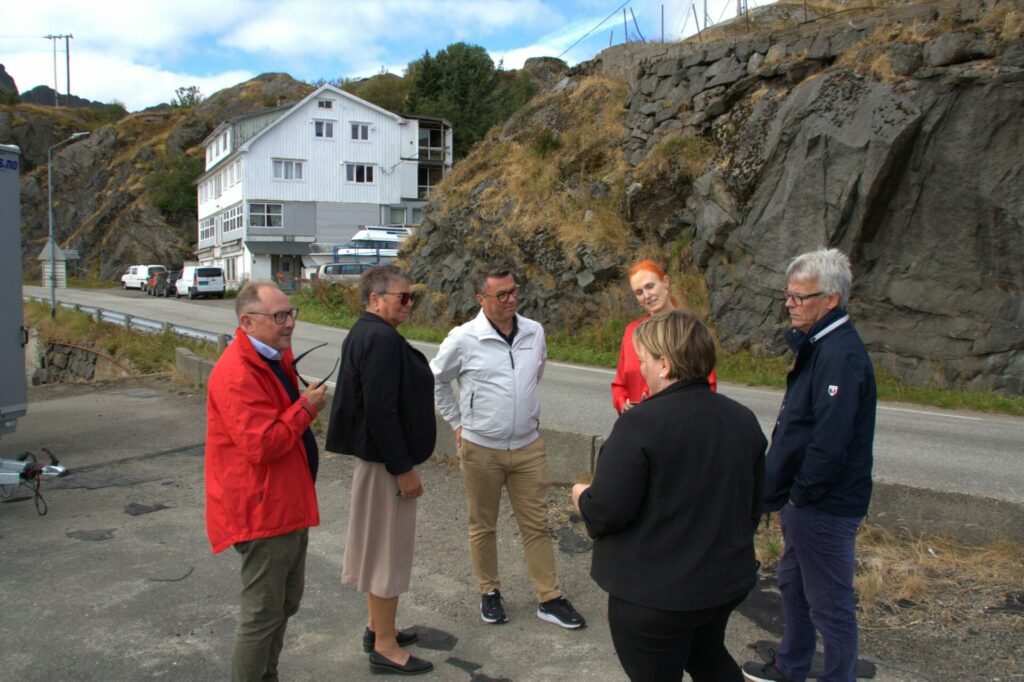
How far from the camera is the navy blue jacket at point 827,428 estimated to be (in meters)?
3.08

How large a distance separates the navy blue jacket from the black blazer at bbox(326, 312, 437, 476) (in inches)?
65.6

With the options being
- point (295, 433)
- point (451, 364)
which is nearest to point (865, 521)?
point (451, 364)

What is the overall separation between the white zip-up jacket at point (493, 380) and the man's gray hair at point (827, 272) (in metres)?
1.57

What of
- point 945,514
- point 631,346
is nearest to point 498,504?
point 631,346

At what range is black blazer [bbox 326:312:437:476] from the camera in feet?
11.9

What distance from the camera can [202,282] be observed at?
139 ft

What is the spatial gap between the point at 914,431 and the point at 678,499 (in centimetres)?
861

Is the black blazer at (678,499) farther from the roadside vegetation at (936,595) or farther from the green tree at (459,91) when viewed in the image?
the green tree at (459,91)

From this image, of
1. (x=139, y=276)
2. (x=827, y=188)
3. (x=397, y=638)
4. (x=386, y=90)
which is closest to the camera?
(x=397, y=638)

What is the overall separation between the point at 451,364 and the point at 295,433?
141 cm

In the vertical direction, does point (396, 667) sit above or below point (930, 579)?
below

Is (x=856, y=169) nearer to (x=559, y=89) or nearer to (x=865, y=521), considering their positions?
(x=865, y=521)

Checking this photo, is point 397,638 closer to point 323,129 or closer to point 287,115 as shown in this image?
point 287,115

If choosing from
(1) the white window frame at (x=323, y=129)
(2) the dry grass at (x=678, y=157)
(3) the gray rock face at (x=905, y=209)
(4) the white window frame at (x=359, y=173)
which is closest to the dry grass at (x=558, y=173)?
(2) the dry grass at (x=678, y=157)
